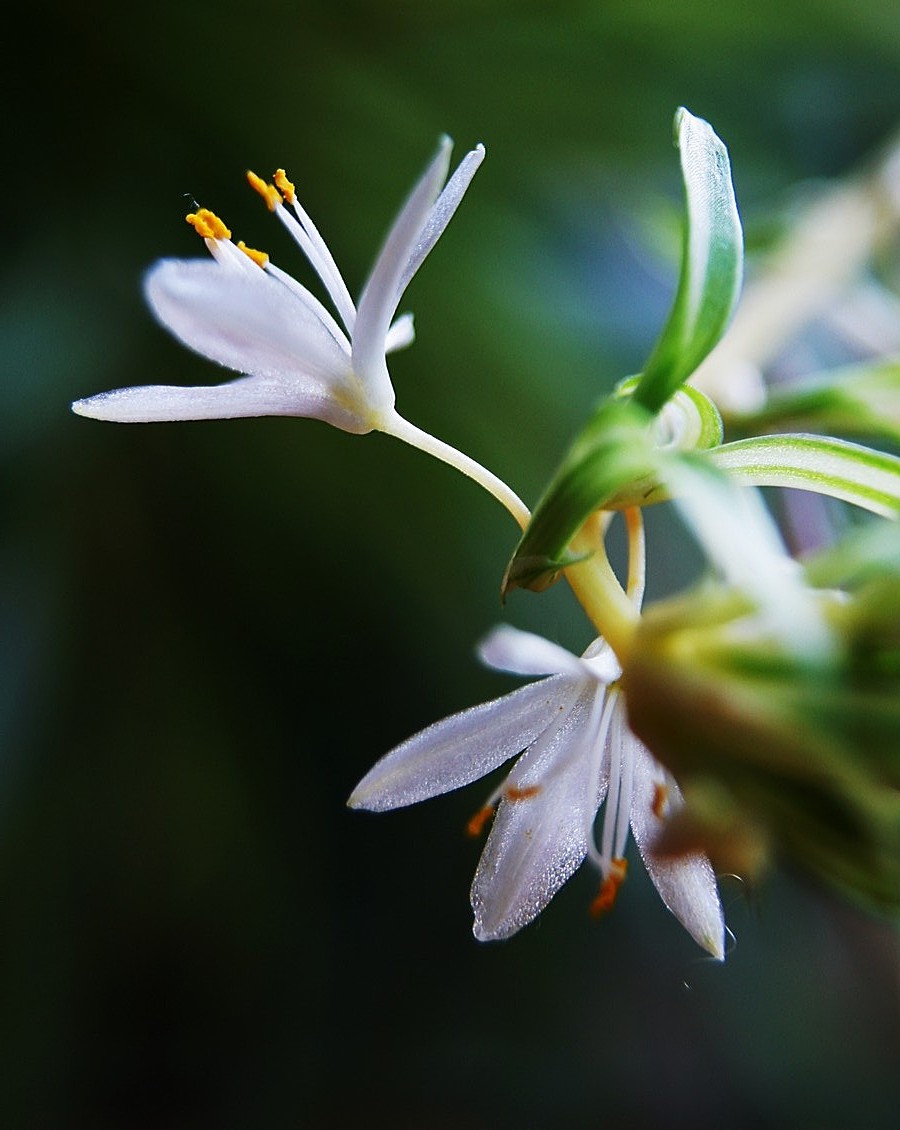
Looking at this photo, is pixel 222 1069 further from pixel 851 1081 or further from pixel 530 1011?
pixel 851 1081

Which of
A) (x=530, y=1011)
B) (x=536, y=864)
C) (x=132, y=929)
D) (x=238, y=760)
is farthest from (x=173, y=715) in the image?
(x=536, y=864)

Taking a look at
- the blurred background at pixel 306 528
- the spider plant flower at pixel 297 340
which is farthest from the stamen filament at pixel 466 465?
the blurred background at pixel 306 528

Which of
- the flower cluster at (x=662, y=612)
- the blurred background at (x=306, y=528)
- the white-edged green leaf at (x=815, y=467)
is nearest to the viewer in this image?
the flower cluster at (x=662, y=612)

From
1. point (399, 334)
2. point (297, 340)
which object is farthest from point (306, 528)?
point (297, 340)

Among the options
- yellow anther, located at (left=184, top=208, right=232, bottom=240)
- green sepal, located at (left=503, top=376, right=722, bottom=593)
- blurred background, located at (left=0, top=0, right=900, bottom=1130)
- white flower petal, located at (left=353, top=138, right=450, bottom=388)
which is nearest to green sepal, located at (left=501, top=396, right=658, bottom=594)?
green sepal, located at (left=503, top=376, right=722, bottom=593)

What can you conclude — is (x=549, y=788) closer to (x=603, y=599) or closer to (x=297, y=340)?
(x=603, y=599)

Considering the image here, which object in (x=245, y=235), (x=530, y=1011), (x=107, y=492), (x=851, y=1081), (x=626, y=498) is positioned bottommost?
(x=851, y=1081)

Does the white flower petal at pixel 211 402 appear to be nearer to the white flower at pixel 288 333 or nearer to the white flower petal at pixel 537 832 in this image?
the white flower at pixel 288 333
